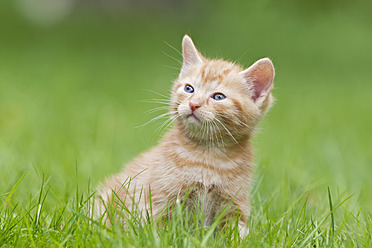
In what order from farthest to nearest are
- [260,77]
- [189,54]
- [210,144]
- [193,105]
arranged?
1. [189,54]
2. [260,77]
3. [210,144]
4. [193,105]

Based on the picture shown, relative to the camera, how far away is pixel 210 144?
299cm

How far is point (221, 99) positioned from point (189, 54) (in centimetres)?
48

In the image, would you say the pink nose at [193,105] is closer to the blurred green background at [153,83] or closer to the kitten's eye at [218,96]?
the kitten's eye at [218,96]

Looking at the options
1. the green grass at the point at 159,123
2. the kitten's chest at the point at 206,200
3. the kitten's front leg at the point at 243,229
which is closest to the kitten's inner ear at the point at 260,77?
the green grass at the point at 159,123

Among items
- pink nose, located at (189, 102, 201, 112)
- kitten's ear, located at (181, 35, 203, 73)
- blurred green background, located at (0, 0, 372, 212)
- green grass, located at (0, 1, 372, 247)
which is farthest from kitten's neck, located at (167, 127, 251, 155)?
blurred green background, located at (0, 0, 372, 212)

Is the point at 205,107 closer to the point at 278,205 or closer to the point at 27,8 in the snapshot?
the point at 278,205

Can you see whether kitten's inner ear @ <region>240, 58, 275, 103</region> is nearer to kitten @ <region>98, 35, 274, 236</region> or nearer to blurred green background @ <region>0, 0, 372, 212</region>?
kitten @ <region>98, 35, 274, 236</region>

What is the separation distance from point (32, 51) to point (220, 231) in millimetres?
8071

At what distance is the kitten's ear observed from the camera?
3291 millimetres

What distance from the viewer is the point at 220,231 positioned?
8.87 ft

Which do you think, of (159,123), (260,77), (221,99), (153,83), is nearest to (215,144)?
(221,99)

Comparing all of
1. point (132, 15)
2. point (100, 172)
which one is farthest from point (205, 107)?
point (132, 15)

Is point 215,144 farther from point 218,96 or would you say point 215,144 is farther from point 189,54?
point 189,54

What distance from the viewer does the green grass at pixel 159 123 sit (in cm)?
265
